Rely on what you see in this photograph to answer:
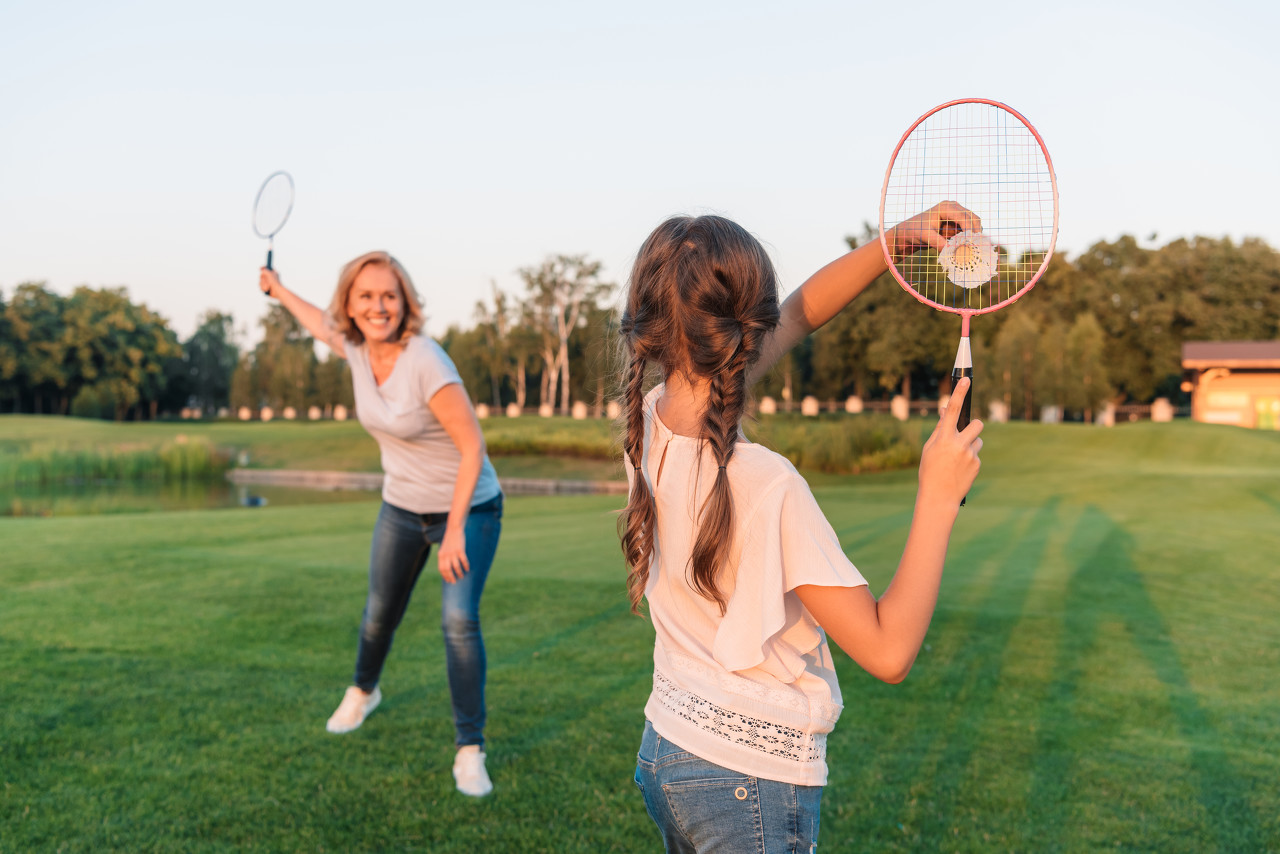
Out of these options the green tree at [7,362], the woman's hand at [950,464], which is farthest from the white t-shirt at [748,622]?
the green tree at [7,362]

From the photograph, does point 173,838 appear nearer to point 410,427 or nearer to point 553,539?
point 410,427

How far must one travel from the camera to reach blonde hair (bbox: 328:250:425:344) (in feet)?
14.3

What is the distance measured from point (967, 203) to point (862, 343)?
5102 centimetres

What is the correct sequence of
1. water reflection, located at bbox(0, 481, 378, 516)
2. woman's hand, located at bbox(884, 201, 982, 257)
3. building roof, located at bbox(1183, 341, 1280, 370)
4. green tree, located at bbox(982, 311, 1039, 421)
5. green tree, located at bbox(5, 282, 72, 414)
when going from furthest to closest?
green tree, located at bbox(5, 282, 72, 414) → green tree, located at bbox(982, 311, 1039, 421) → building roof, located at bbox(1183, 341, 1280, 370) → water reflection, located at bbox(0, 481, 378, 516) → woman's hand, located at bbox(884, 201, 982, 257)

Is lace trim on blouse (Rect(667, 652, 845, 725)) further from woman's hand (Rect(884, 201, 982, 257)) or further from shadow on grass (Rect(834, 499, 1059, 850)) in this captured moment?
shadow on grass (Rect(834, 499, 1059, 850))

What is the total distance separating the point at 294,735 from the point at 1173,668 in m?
5.54

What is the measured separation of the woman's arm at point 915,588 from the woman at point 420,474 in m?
2.79

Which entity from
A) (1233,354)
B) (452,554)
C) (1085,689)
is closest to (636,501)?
(452,554)

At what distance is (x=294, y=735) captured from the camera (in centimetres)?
468

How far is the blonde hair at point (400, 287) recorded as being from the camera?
4.34m

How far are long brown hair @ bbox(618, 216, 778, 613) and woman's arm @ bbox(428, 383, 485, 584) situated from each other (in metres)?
2.47

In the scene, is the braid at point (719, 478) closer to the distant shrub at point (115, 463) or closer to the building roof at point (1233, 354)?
the distant shrub at point (115, 463)

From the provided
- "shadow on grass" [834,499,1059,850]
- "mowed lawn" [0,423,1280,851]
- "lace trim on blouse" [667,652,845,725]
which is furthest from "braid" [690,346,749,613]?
"shadow on grass" [834,499,1059,850]

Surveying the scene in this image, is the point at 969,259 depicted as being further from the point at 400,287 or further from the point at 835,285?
the point at 400,287
